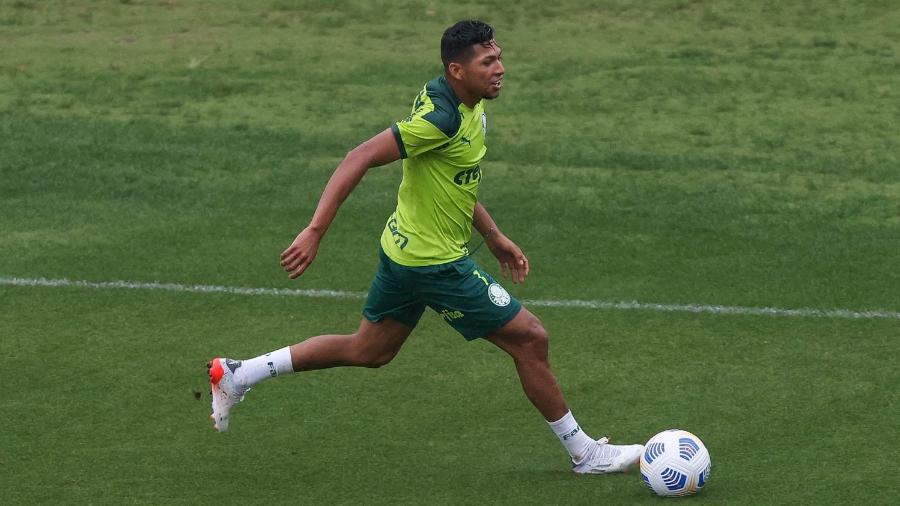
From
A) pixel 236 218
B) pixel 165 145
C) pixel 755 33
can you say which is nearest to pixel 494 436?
pixel 236 218

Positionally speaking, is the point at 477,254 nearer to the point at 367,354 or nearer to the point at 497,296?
the point at 367,354

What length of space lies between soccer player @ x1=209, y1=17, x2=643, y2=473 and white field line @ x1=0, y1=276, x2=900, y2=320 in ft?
8.98

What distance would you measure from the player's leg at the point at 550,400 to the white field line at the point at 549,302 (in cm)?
277

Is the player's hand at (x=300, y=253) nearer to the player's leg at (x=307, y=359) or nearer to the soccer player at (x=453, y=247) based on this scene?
the soccer player at (x=453, y=247)

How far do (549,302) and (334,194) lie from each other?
3704mm

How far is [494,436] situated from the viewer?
26.0 ft

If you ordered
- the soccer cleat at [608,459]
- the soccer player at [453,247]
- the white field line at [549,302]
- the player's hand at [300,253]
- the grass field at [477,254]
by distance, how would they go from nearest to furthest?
the player's hand at [300,253] < the soccer player at [453,247] < the soccer cleat at [608,459] < the grass field at [477,254] < the white field line at [549,302]

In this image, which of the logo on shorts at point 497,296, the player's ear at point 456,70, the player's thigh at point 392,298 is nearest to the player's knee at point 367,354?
the player's thigh at point 392,298

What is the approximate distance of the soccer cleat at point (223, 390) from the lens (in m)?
7.56

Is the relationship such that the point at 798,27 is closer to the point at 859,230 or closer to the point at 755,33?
the point at 755,33

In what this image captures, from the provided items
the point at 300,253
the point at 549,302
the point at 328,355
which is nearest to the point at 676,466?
the point at 328,355

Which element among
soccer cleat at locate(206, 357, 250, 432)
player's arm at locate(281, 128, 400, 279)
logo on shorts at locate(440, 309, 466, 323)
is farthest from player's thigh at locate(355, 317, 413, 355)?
player's arm at locate(281, 128, 400, 279)

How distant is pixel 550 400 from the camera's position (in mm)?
7301

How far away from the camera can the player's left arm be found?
25.3ft
